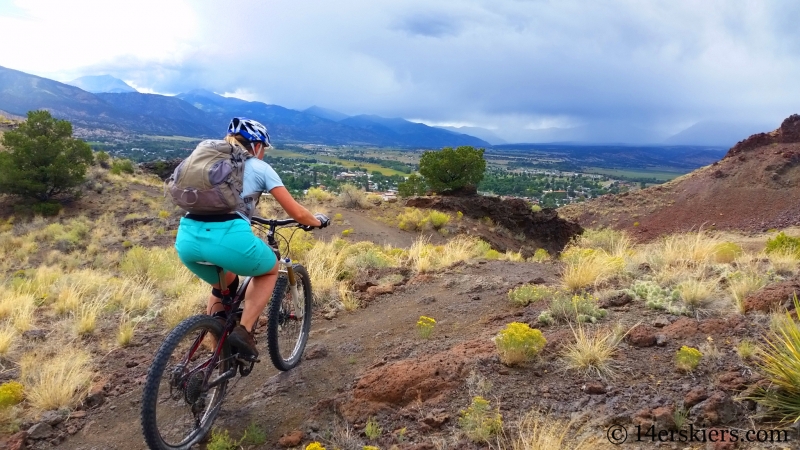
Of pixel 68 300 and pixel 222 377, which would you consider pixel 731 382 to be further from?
pixel 68 300

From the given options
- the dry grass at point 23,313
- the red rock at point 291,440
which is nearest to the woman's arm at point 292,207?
the red rock at point 291,440

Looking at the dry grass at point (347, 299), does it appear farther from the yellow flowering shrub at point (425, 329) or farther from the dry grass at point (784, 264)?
the dry grass at point (784, 264)

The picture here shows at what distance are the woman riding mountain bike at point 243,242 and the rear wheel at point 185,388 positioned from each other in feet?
0.65

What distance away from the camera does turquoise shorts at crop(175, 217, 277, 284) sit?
9.35ft

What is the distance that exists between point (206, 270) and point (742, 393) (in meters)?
3.33

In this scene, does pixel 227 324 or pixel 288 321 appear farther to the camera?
pixel 288 321

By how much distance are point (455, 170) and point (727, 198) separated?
22433 millimetres

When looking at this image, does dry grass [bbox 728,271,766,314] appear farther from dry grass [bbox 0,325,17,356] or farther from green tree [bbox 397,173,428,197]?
green tree [bbox 397,173,428,197]

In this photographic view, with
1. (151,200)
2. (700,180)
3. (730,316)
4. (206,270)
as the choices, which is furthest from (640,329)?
(700,180)

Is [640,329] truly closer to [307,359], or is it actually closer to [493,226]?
[307,359]

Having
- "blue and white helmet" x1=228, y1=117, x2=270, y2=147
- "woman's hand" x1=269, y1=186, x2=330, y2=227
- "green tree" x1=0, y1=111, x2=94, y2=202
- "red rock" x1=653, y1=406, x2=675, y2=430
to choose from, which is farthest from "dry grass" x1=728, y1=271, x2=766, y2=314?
"green tree" x1=0, y1=111, x2=94, y2=202

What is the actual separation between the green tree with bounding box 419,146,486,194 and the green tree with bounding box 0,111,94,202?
17025 mm

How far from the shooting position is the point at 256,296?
3242 millimetres

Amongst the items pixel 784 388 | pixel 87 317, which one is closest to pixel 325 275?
pixel 87 317
